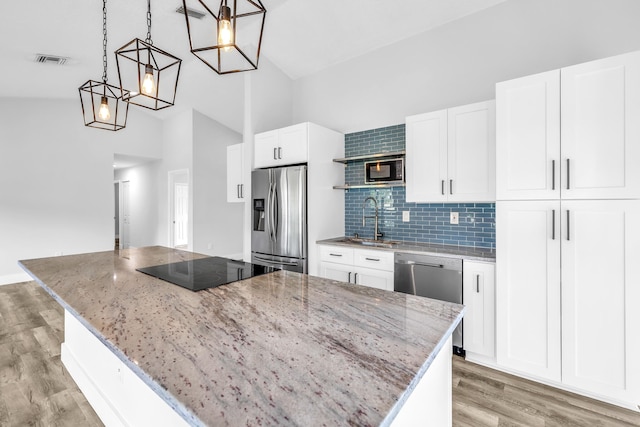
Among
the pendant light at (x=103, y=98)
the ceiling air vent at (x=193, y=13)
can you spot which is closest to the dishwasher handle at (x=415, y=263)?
the pendant light at (x=103, y=98)

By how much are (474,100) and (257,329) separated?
9.86ft

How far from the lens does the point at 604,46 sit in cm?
240

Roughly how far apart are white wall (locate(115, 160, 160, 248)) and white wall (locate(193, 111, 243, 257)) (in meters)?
1.49

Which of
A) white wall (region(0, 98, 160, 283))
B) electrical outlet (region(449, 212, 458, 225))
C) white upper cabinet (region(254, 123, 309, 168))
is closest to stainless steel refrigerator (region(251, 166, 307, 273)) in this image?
white upper cabinet (region(254, 123, 309, 168))

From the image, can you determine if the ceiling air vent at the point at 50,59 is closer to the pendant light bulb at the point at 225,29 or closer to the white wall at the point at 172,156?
the white wall at the point at 172,156

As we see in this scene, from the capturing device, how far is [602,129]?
1.95m

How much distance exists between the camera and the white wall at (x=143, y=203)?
721 cm

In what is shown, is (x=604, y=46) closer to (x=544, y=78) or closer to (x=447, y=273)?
(x=544, y=78)

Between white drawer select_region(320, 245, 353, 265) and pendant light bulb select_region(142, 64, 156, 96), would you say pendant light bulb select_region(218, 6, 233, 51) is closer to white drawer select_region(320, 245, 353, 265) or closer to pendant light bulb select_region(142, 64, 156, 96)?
pendant light bulb select_region(142, 64, 156, 96)

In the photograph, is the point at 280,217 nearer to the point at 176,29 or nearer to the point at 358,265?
the point at 358,265

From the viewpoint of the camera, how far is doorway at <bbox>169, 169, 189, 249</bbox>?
679cm

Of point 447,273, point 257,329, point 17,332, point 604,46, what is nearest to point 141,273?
point 257,329

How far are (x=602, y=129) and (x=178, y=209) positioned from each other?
23.2ft

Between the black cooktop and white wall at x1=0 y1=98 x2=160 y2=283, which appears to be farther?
white wall at x1=0 y1=98 x2=160 y2=283
